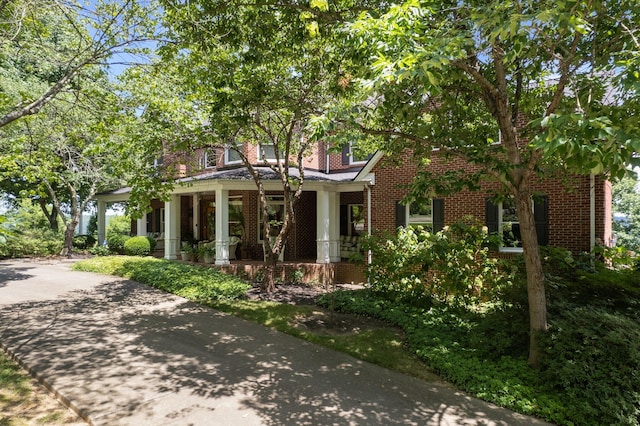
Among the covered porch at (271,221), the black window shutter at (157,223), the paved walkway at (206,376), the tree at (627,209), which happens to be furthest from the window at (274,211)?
the tree at (627,209)

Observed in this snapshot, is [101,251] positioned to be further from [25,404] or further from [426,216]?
[25,404]

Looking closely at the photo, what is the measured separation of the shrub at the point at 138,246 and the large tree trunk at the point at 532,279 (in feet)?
57.2

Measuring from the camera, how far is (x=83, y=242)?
22641 mm

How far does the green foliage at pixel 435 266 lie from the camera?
8234 mm

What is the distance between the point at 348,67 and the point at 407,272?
480 cm

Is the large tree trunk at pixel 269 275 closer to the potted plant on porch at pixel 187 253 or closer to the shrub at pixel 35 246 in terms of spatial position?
the potted plant on porch at pixel 187 253

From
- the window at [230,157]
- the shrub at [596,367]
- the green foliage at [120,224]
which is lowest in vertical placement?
the shrub at [596,367]

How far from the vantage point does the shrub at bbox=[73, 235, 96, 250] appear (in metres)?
22.4

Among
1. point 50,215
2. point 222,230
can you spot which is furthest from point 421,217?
point 50,215

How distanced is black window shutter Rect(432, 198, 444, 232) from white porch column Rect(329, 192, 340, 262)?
4.02 m

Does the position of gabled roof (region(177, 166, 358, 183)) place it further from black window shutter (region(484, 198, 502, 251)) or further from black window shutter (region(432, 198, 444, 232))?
black window shutter (region(484, 198, 502, 251))

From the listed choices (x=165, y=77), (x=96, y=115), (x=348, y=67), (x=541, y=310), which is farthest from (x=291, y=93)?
(x=541, y=310)

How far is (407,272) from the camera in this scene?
360 inches

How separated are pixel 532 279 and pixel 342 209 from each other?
1192 centimetres
